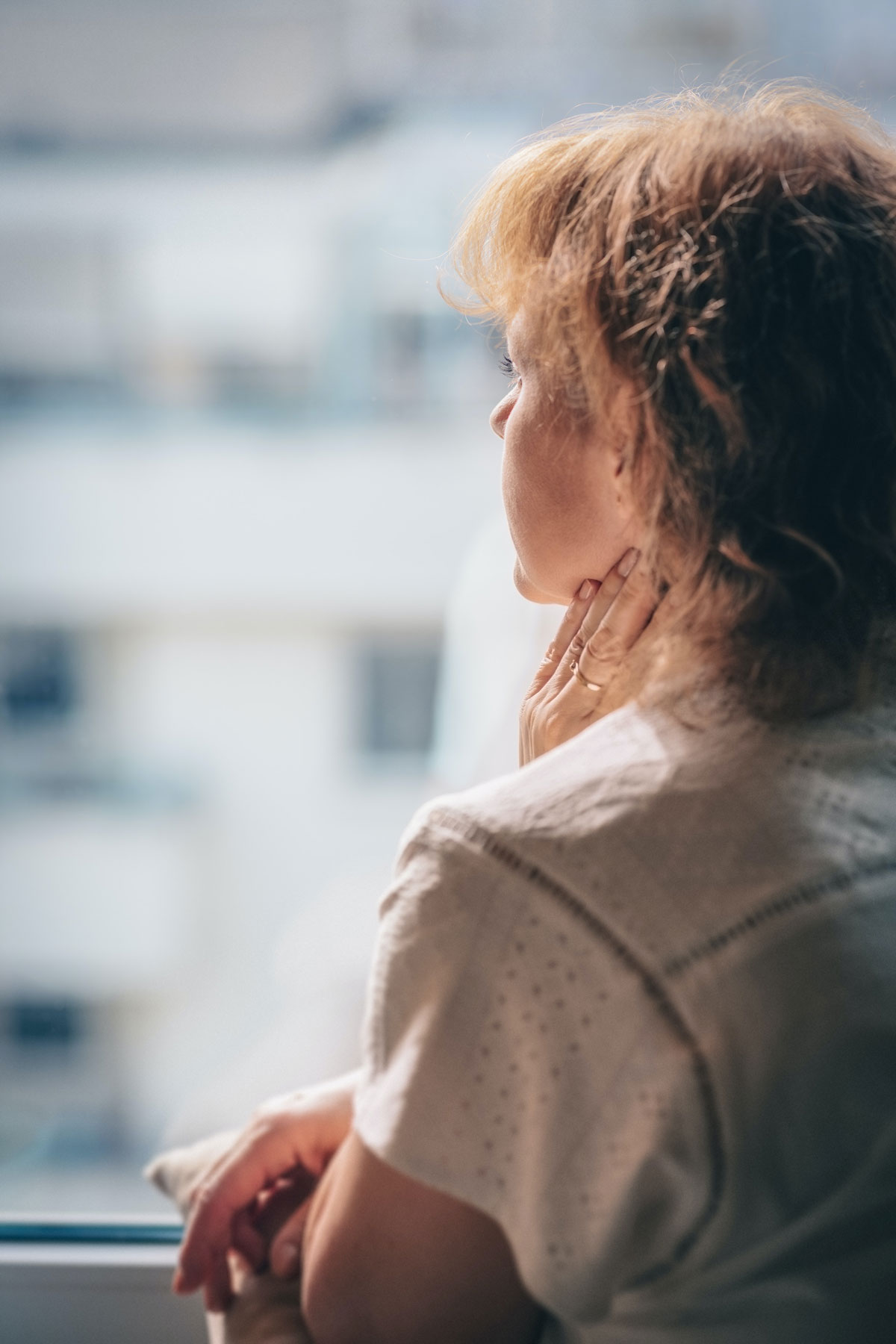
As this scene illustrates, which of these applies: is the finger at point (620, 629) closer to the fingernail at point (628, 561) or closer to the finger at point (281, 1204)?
the fingernail at point (628, 561)

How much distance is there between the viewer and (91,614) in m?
1.21

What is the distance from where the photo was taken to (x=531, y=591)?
85cm

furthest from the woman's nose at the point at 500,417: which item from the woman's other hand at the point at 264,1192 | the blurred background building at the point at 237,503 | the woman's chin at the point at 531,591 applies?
the woman's other hand at the point at 264,1192

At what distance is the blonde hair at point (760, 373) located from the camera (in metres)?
0.60

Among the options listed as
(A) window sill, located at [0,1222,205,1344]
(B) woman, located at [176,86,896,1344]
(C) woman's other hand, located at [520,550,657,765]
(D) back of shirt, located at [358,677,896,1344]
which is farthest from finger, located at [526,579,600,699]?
(A) window sill, located at [0,1222,205,1344]

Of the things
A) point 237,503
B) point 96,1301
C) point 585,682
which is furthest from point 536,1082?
point 96,1301

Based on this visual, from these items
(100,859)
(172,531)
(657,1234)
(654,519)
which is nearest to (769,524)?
(654,519)

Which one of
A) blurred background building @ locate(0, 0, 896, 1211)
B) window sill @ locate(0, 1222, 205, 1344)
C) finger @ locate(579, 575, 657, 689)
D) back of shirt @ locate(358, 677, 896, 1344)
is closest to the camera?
Answer: back of shirt @ locate(358, 677, 896, 1344)

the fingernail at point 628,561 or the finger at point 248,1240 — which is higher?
the fingernail at point 628,561

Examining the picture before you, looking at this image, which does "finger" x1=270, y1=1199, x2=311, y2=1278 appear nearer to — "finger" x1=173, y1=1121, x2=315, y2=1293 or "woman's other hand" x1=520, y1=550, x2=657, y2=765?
"finger" x1=173, y1=1121, x2=315, y2=1293

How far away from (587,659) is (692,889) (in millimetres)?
291

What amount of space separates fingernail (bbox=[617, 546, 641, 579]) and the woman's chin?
6 centimetres

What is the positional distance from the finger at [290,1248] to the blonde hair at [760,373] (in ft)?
1.87

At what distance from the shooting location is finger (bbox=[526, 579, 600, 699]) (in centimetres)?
82
